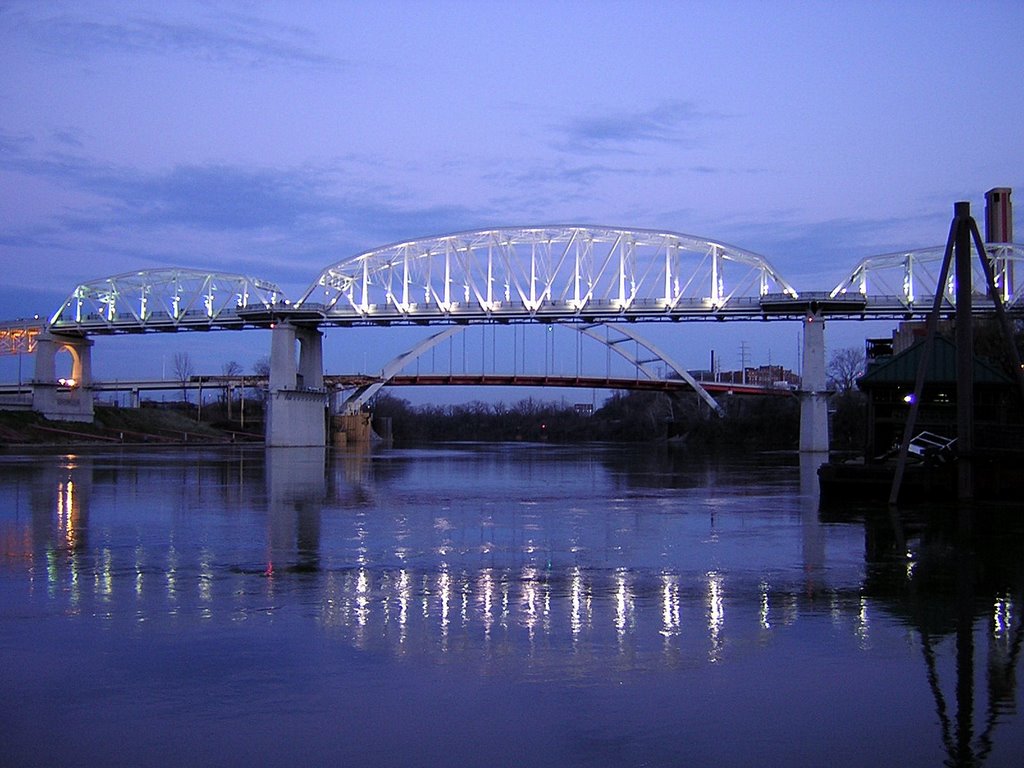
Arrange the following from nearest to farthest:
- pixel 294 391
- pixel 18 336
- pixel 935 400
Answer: pixel 935 400 < pixel 294 391 < pixel 18 336

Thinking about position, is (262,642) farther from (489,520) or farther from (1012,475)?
(1012,475)

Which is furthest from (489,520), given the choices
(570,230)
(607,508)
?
(570,230)

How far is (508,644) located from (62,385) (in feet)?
405

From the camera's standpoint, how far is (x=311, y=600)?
A: 559 inches

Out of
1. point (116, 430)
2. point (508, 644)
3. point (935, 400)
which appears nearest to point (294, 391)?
point (116, 430)

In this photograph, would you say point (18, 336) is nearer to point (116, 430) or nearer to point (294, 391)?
point (116, 430)

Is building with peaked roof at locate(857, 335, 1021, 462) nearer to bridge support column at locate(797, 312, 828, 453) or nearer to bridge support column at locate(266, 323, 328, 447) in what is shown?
bridge support column at locate(797, 312, 828, 453)

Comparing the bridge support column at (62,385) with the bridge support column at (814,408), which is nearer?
the bridge support column at (814,408)

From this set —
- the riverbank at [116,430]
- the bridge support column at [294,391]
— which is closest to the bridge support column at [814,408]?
the bridge support column at [294,391]

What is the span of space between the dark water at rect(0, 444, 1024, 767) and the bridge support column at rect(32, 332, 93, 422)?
10101cm

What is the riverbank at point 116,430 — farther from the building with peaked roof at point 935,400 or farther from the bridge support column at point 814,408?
the building with peaked roof at point 935,400

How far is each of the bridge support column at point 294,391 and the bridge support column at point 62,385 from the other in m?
26.4

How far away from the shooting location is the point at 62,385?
123812mm

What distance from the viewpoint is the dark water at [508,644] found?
8398 mm
